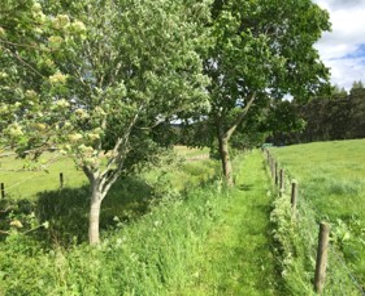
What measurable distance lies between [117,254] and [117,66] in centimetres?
723

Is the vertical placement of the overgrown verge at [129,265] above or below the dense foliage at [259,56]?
below

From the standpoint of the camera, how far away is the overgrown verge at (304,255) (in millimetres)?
6895

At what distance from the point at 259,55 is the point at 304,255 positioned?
1057 centimetres

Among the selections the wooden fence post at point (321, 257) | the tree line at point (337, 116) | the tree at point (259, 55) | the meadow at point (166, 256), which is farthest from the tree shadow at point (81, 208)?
the tree line at point (337, 116)

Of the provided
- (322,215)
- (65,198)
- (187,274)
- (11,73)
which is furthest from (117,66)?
(65,198)

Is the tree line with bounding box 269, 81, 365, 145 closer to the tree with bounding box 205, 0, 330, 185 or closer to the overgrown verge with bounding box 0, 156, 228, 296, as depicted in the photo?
the tree with bounding box 205, 0, 330, 185

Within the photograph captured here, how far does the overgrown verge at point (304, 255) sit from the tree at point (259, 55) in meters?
7.34

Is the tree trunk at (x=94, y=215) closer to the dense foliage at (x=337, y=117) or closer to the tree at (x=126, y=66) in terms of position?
the tree at (x=126, y=66)

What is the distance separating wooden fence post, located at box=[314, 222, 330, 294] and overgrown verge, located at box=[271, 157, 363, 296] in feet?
0.48

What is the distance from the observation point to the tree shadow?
16500 mm

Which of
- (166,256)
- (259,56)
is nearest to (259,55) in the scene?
(259,56)

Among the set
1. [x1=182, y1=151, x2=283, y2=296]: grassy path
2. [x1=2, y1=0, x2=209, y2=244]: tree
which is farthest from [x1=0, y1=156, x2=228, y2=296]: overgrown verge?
[x1=2, y1=0, x2=209, y2=244]: tree

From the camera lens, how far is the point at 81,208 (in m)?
20.6

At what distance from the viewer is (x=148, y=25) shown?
11.2 m
